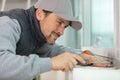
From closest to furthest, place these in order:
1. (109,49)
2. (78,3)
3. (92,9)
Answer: (109,49) < (92,9) < (78,3)

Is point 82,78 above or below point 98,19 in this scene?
below

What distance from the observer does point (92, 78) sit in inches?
38.3

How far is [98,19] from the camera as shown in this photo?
1.90m

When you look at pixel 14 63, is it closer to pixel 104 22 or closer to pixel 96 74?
pixel 96 74

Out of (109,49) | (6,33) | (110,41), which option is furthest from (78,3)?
(6,33)

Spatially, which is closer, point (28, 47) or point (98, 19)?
point (28, 47)

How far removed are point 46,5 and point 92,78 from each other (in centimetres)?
44

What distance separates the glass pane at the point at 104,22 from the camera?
150cm

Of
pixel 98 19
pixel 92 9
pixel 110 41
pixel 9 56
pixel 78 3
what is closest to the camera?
pixel 9 56

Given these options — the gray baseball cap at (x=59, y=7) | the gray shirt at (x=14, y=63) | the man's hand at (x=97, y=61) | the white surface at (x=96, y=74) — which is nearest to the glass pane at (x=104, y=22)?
the man's hand at (x=97, y=61)

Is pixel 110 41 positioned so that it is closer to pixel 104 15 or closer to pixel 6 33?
pixel 104 15

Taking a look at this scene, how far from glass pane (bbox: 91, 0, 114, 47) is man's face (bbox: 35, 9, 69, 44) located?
0.40m

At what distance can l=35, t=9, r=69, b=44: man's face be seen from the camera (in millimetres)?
1191

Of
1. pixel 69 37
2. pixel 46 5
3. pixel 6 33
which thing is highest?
pixel 46 5
